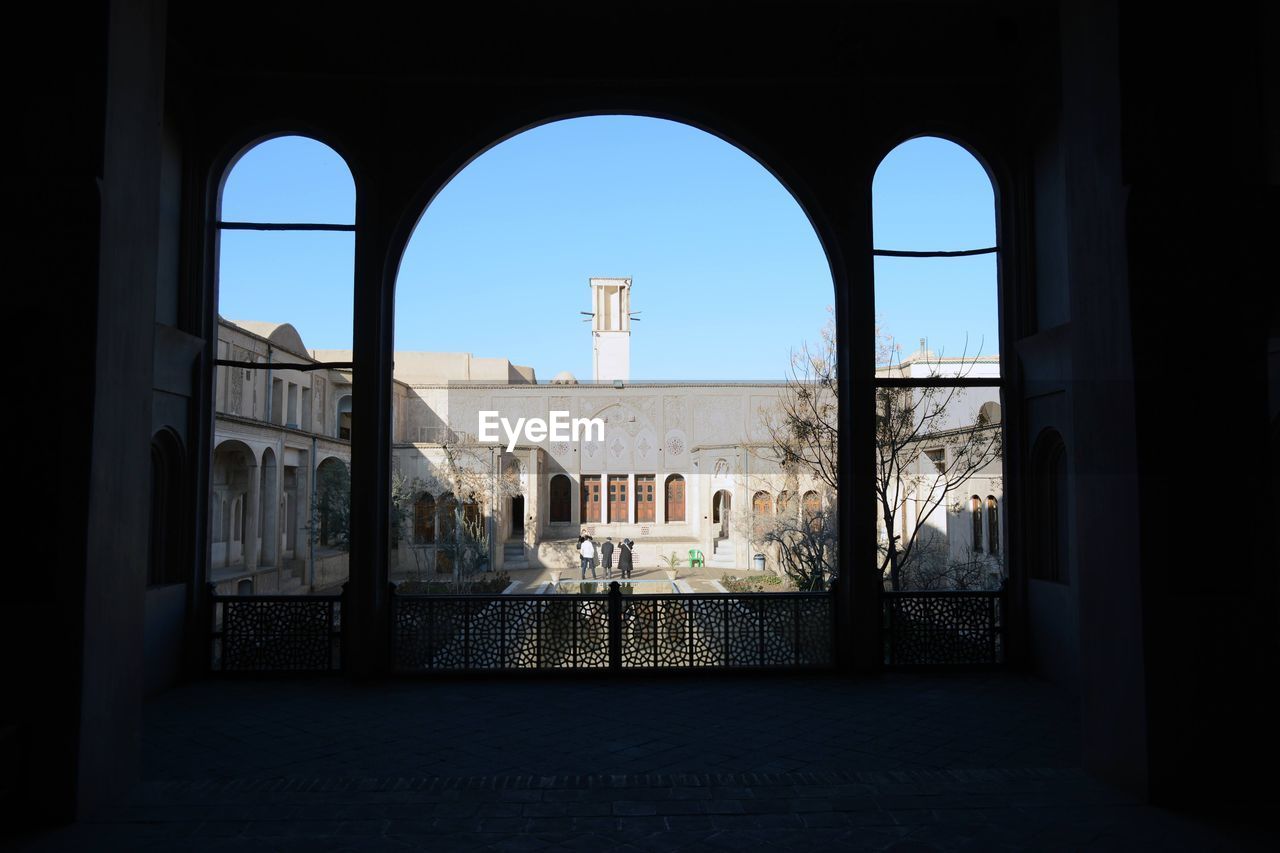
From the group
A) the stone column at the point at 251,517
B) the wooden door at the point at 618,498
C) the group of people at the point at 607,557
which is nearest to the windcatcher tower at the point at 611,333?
the wooden door at the point at 618,498

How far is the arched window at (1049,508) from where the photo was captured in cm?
731

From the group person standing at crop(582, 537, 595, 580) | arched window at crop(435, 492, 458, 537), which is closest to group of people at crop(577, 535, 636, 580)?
person standing at crop(582, 537, 595, 580)

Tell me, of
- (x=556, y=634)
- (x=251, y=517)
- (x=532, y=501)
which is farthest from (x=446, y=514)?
(x=556, y=634)

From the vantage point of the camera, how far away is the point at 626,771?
493cm

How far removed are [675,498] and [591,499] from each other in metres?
3.26

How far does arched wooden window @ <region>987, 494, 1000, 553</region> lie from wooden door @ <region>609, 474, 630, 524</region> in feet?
69.8

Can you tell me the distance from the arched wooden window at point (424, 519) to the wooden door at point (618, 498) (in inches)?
298

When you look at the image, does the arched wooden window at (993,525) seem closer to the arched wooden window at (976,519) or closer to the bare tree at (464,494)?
the arched wooden window at (976,519)

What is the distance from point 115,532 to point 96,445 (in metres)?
0.47

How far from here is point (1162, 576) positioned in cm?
412

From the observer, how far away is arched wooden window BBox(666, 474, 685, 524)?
109 ft

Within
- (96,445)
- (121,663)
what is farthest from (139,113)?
(121,663)

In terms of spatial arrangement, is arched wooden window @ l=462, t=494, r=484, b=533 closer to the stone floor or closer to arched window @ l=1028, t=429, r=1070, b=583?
the stone floor

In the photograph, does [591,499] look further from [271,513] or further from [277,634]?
[277,634]
